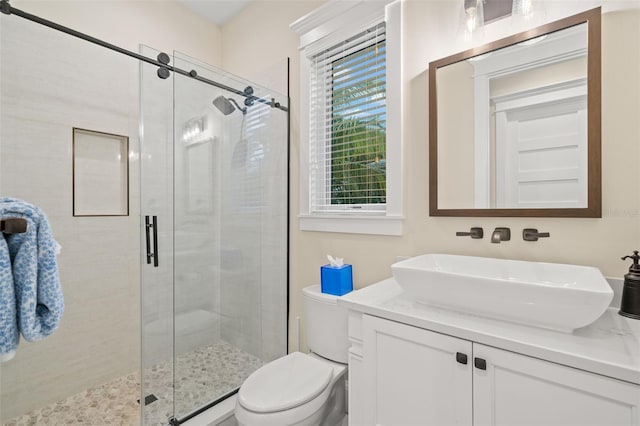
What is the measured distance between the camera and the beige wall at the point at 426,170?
1088 millimetres

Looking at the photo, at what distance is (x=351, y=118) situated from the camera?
1905 mm

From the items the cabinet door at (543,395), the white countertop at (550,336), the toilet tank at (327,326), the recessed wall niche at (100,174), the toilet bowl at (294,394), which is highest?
the recessed wall niche at (100,174)

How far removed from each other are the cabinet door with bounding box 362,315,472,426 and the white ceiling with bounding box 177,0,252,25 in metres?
2.62

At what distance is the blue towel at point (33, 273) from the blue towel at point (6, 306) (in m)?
0.02

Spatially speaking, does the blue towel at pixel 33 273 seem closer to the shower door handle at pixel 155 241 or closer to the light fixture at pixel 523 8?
the shower door handle at pixel 155 241

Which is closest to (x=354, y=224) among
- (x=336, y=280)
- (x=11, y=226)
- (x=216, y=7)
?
(x=336, y=280)

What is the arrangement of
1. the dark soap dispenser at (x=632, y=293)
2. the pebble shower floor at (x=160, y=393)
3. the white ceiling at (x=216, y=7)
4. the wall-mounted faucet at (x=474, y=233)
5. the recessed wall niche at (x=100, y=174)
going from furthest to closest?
the white ceiling at (x=216, y=7), the recessed wall niche at (x=100, y=174), the pebble shower floor at (x=160, y=393), the wall-mounted faucet at (x=474, y=233), the dark soap dispenser at (x=632, y=293)

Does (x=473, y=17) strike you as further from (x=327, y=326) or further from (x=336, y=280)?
(x=327, y=326)

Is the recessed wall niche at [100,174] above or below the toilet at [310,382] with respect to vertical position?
above

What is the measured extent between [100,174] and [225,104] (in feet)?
3.41

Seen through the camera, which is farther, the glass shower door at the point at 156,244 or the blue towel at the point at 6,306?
the glass shower door at the point at 156,244

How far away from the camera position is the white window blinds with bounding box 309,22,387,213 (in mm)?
1770

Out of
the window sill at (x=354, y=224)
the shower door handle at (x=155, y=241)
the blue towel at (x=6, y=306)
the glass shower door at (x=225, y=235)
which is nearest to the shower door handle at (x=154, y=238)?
the shower door handle at (x=155, y=241)

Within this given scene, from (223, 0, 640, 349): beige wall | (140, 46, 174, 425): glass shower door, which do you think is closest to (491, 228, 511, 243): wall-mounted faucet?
(223, 0, 640, 349): beige wall
